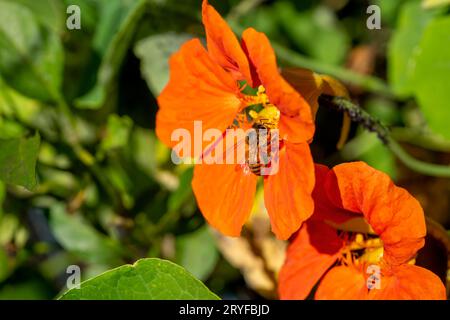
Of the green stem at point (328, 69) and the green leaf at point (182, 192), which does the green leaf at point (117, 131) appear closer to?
the green leaf at point (182, 192)

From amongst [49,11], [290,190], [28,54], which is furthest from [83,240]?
[290,190]

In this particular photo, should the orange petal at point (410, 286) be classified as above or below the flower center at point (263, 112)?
below

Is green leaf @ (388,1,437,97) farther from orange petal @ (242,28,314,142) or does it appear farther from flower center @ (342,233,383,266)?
orange petal @ (242,28,314,142)

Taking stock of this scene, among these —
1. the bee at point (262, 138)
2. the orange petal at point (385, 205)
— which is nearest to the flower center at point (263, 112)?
the bee at point (262, 138)

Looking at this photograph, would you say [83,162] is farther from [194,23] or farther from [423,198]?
[423,198]

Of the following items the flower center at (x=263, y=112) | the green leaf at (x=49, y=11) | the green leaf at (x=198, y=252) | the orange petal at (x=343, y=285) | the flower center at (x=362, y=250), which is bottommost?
the green leaf at (x=198, y=252)

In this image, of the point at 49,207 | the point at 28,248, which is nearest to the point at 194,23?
the point at 49,207

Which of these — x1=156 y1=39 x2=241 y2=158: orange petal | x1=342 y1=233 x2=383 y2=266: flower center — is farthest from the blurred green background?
x1=342 y1=233 x2=383 y2=266: flower center
